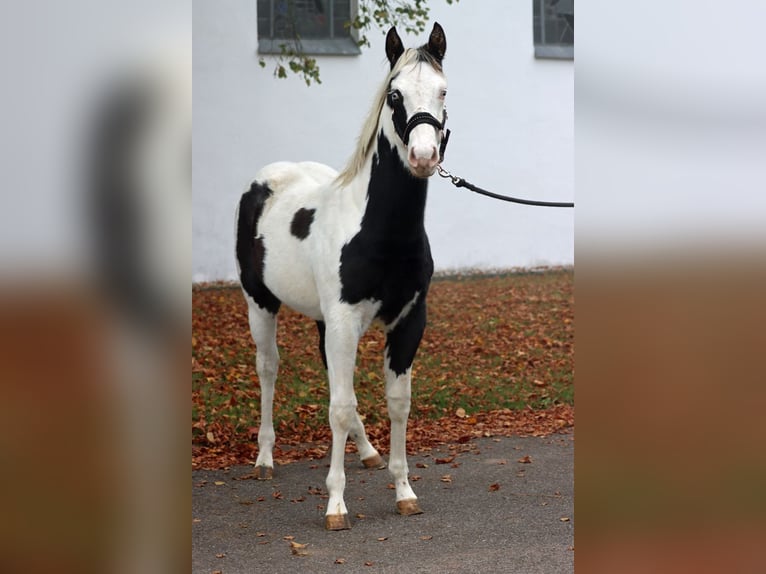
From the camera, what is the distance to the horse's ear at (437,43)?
4152 millimetres

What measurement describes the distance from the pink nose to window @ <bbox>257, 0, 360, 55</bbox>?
6.43 metres

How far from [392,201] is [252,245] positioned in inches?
59.0

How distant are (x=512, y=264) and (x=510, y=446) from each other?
489 cm

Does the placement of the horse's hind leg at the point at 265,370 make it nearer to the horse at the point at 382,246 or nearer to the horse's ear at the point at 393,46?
the horse at the point at 382,246

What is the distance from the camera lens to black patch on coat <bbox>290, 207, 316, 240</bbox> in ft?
15.8

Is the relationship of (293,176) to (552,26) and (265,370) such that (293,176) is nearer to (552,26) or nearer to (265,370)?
(265,370)

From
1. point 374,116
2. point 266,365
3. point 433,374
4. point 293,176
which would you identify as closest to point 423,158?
→ point 374,116

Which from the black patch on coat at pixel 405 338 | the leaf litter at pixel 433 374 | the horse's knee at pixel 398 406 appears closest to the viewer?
the black patch on coat at pixel 405 338

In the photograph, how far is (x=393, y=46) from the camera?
421 centimetres

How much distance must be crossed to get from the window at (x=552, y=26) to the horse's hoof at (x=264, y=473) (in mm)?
7326

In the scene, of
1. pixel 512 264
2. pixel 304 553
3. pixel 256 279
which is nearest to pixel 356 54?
pixel 512 264

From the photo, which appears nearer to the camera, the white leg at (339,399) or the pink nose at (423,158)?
the pink nose at (423,158)

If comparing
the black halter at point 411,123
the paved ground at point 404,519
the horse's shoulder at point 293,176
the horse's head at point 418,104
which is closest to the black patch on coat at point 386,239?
the horse's head at point 418,104
